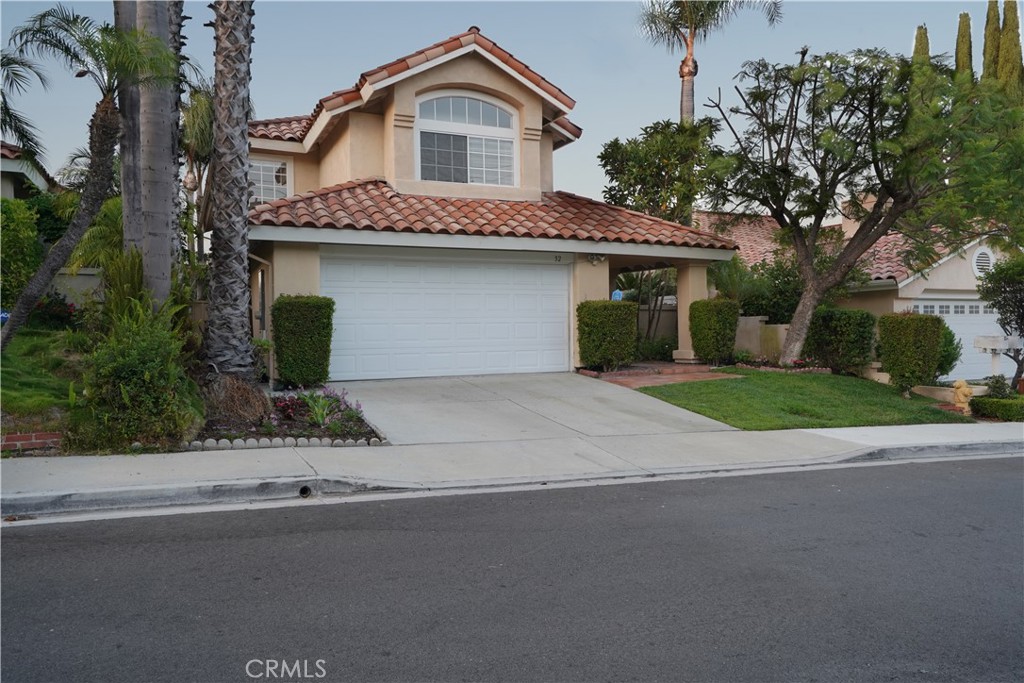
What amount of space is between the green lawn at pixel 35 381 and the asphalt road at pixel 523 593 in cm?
300

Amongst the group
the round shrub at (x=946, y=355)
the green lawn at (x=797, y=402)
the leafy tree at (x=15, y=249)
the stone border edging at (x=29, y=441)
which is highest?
the leafy tree at (x=15, y=249)

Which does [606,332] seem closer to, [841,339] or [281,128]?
[841,339]

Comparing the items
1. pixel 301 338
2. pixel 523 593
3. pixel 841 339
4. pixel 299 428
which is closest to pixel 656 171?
pixel 841 339

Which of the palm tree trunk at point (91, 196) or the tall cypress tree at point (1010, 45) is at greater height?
the tall cypress tree at point (1010, 45)

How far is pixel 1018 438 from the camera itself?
12.0 m

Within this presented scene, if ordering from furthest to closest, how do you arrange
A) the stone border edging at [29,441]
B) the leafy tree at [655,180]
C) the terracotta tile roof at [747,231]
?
1. the leafy tree at [655,180]
2. the terracotta tile roof at [747,231]
3. the stone border edging at [29,441]

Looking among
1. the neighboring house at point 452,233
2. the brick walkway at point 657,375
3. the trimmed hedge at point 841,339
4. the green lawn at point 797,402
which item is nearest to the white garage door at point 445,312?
the neighboring house at point 452,233

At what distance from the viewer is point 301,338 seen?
13.2 m

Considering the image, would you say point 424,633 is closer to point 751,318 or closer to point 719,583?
point 719,583

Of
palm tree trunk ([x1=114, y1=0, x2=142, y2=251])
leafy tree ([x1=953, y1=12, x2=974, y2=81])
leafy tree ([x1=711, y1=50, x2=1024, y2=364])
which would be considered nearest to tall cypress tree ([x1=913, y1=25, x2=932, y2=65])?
leafy tree ([x1=953, y1=12, x2=974, y2=81])

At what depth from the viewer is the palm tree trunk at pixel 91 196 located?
10.3 metres

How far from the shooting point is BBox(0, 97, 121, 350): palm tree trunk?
10.3 meters

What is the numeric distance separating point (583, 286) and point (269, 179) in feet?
28.6

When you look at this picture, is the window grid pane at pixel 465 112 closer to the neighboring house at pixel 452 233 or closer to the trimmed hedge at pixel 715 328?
the neighboring house at pixel 452 233
